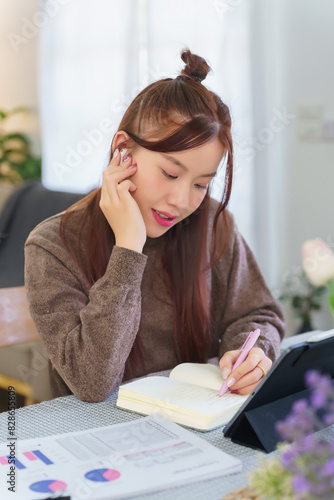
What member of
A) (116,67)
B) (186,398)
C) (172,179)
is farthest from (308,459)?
(116,67)

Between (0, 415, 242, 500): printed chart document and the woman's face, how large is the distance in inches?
16.7

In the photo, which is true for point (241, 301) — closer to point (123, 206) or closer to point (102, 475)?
point (123, 206)

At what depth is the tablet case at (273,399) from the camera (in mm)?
794

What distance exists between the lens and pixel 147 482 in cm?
71

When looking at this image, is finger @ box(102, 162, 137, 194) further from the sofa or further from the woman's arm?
the sofa

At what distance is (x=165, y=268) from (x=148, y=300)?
0.25 feet

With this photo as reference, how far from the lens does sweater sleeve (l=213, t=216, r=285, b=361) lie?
1.31 meters

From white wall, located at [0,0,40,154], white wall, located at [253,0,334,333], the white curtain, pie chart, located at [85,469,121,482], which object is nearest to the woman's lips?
pie chart, located at [85,469,121,482]

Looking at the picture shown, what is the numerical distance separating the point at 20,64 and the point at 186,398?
359cm

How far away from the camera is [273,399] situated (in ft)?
2.82

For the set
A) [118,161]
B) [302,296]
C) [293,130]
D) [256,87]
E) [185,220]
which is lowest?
[302,296]

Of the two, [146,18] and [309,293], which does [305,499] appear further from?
[146,18]

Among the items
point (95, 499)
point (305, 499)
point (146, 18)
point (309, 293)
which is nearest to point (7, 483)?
point (95, 499)

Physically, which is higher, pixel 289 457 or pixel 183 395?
pixel 289 457
